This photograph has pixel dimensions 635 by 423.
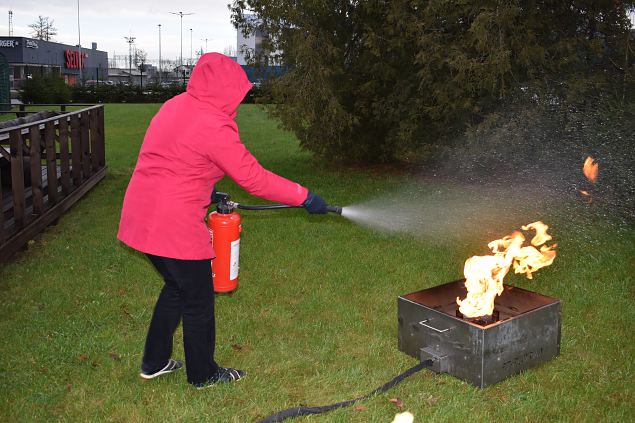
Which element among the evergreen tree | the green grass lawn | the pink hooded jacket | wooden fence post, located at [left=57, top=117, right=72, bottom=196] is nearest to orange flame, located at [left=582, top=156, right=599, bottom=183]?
the green grass lawn

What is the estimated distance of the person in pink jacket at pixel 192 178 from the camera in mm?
3770

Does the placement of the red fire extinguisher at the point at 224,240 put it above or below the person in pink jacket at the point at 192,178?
below

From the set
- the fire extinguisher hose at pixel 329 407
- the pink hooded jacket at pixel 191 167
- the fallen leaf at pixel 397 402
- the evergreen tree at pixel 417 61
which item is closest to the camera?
the pink hooded jacket at pixel 191 167

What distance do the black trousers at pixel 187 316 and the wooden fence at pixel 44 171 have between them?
3.33 metres

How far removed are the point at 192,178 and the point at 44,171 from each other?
8307 millimetres

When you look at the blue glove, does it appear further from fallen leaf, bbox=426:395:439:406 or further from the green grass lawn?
fallen leaf, bbox=426:395:439:406

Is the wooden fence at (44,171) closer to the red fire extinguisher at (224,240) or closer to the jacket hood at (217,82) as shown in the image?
the red fire extinguisher at (224,240)

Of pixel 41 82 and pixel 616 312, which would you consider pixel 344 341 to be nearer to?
pixel 616 312

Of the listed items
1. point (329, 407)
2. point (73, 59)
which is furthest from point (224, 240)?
point (73, 59)

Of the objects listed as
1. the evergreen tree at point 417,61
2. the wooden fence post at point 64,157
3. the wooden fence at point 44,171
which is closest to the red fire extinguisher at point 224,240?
the wooden fence at point 44,171

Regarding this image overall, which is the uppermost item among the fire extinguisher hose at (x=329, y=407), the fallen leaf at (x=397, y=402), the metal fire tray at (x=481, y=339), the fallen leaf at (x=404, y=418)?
the metal fire tray at (x=481, y=339)

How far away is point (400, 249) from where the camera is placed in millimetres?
8062

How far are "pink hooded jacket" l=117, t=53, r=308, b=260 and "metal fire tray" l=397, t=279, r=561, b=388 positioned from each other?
57.1 inches

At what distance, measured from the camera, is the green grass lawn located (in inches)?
165
